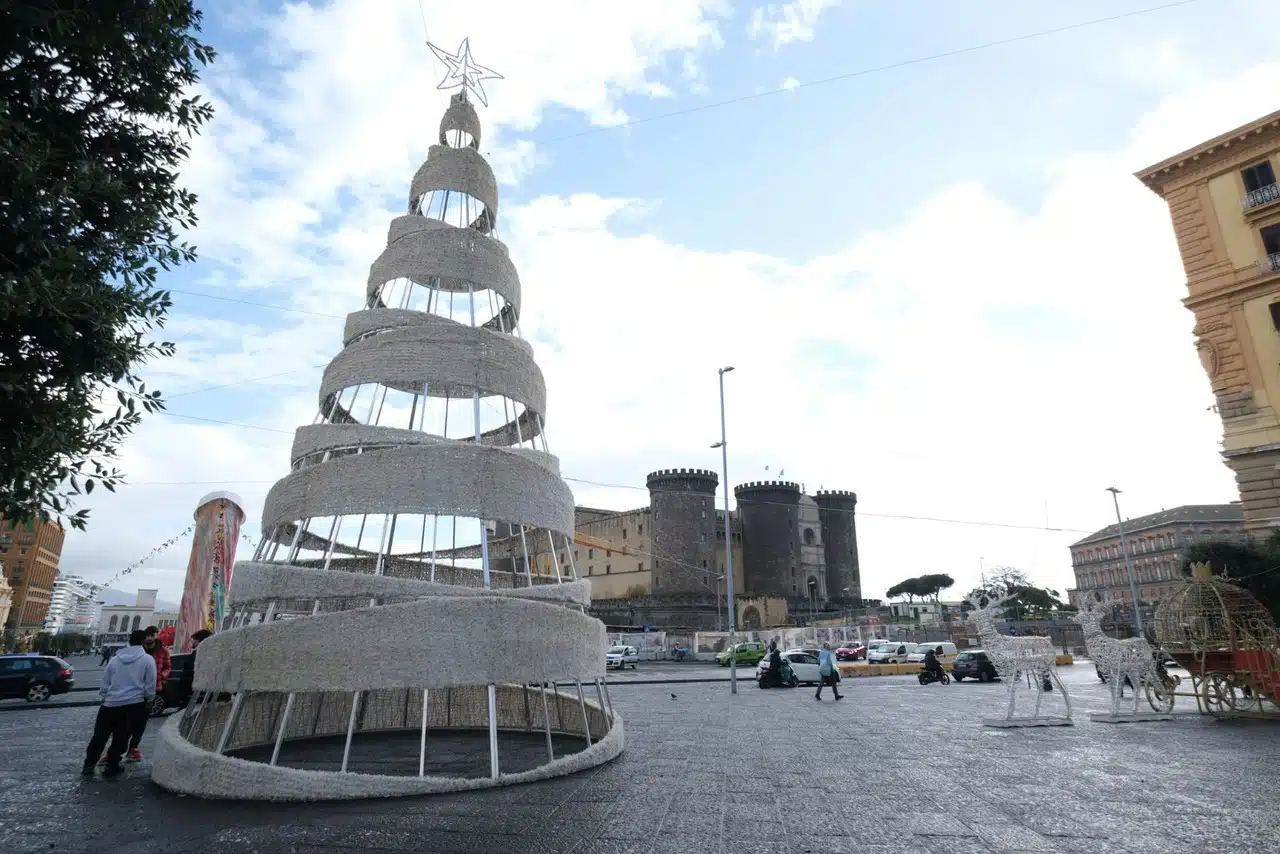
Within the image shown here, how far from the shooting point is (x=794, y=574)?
7375 centimetres

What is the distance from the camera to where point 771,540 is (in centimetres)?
7362

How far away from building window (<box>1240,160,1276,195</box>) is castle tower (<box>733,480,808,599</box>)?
176 ft

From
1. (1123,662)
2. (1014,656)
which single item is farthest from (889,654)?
(1014,656)

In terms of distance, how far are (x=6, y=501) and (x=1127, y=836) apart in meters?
8.93

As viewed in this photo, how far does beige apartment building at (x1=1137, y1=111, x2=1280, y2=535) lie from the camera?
69.3 feet

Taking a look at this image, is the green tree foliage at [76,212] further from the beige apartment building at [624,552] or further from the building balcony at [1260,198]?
the beige apartment building at [624,552]

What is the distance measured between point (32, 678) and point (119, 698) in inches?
688

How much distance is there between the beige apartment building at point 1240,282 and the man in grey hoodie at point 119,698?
26586mm

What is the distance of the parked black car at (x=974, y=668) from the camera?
27281 millimetres

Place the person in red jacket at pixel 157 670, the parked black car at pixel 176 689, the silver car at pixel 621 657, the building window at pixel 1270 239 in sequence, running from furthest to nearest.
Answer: the silver car at pixel 621 657 < the building window at pixel 1270 239 < the parked black car at pixel 176 689 < the person in red jacket at pixel 157 670

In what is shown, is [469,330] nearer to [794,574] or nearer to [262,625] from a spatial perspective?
[262,625]

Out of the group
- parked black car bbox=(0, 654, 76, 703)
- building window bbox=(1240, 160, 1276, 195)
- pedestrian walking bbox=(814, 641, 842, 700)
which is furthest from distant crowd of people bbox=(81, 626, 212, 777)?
building window bbox=(1240, 160, 1276, 195)

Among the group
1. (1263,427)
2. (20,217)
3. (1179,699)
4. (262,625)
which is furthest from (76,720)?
(1263,427)

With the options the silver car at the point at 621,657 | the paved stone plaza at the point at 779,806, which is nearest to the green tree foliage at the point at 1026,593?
the silver car at the point at 621,657
